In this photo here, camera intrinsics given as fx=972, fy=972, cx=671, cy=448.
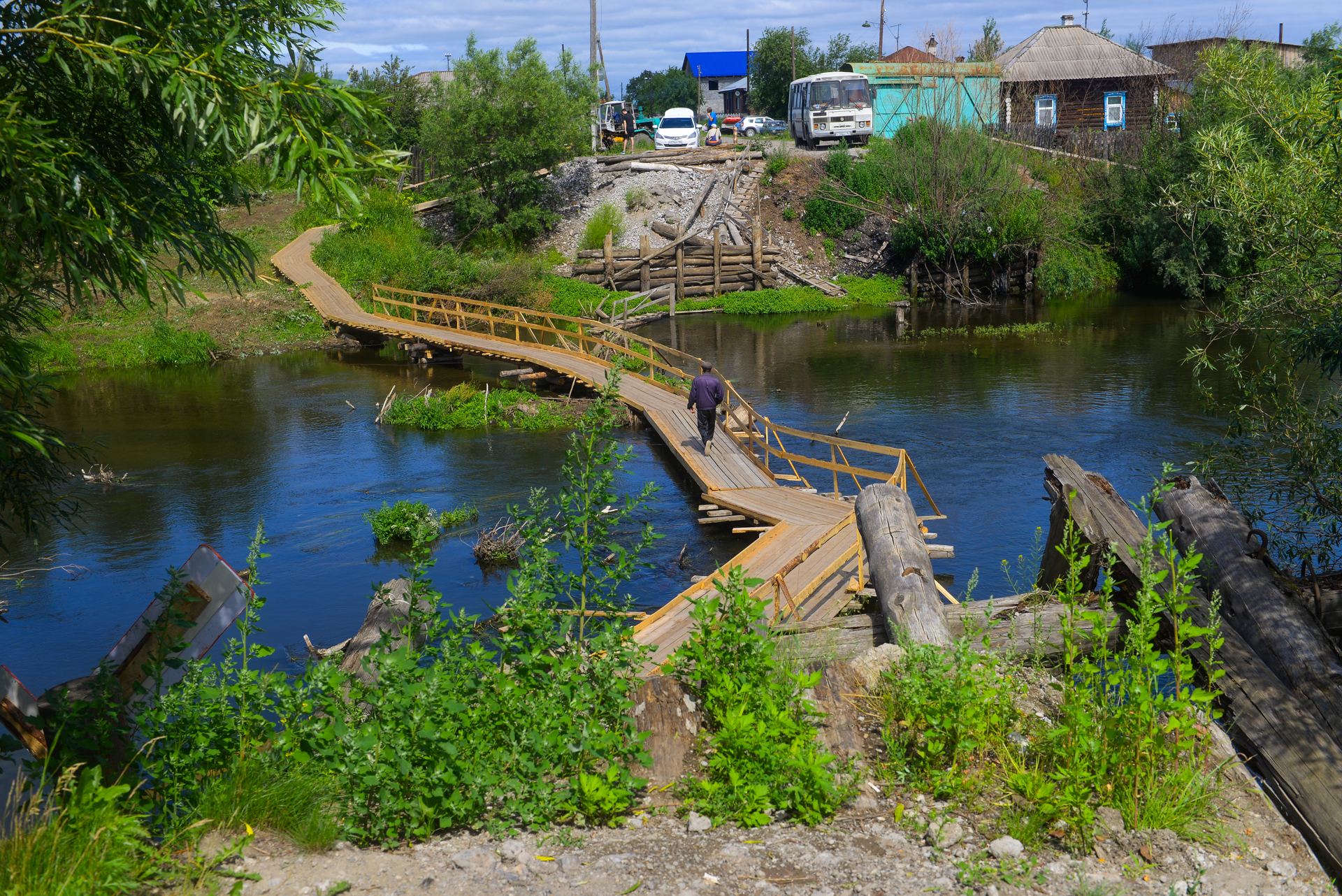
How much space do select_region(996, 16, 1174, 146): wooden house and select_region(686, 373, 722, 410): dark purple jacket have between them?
3520cm

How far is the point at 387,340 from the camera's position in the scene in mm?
33031

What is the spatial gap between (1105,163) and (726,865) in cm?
4201

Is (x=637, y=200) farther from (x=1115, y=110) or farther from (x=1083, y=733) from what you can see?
(x=1083, y=733)

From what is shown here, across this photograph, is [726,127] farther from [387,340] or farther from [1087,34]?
[387,340]

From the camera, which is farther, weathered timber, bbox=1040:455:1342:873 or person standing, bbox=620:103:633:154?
person standing, bbox=620:103:633:154

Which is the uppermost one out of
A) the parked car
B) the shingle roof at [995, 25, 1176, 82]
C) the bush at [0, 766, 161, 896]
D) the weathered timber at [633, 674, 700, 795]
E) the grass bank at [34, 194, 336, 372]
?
the shingle roof at [995, 25, 1176, 82]

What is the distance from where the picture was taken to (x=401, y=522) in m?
15.5

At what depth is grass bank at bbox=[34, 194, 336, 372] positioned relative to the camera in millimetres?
30328

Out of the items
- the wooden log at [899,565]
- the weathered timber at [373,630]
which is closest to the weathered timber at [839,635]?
the wooden log at [899,565]

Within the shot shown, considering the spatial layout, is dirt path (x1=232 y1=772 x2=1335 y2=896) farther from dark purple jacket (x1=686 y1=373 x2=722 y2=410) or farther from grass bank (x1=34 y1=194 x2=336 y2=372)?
grass bank (x1=34 y1=194 x2=336 y2=372)

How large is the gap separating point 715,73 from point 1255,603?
3039 inches

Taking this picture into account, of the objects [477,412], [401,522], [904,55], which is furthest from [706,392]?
[904,55]

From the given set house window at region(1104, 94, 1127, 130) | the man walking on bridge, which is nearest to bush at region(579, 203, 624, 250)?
the man walking on bridge

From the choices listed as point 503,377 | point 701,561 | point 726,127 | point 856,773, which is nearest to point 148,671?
point 856,773
